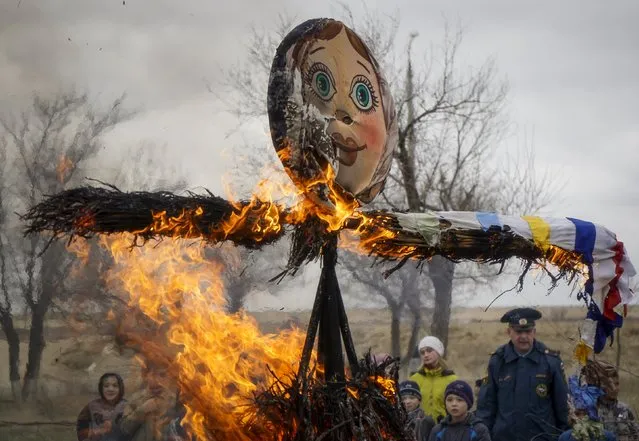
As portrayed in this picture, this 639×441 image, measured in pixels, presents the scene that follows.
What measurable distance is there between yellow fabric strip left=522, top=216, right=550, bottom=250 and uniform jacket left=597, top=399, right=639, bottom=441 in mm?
1744

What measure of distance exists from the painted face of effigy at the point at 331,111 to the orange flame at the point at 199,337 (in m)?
1.10

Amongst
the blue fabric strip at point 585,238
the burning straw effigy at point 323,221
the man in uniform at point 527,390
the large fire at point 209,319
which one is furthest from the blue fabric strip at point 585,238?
the large fire at point 209,319

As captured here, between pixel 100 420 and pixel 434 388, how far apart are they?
10.4 feet

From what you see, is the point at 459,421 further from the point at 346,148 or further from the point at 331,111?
the point at 331,111

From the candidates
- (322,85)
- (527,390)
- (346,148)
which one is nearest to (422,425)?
(527,390)

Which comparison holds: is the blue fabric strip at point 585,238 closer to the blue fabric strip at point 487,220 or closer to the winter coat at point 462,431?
the blue fabric strip at point 487,220

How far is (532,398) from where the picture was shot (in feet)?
27.2

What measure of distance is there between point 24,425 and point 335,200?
5767 mm

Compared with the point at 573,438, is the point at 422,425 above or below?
below

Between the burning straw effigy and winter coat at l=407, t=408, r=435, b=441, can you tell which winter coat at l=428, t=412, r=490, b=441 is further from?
the burning straw effigy

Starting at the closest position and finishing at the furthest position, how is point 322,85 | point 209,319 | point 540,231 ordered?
point 322,85 < point 209,319 < point 540,231

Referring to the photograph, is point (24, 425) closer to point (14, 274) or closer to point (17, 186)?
point (14, 274)

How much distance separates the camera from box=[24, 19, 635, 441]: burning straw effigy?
517cm

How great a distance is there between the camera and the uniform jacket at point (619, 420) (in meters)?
7.57
